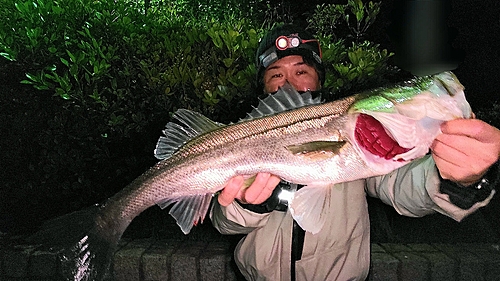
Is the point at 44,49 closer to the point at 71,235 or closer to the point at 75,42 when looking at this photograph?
the point at 75,42

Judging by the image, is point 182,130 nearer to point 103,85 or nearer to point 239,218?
point 239,218

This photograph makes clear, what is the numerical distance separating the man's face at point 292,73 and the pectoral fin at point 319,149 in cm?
115

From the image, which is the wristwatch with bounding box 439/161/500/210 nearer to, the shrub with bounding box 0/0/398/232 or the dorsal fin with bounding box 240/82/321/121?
the dorsal fin with bounding box 240/82/321/121

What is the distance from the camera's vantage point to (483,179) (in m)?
2.17

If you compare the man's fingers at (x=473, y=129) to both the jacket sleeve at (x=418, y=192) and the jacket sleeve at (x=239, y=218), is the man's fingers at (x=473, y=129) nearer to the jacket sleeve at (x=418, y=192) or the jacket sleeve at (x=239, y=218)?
the jacket sleeve at (x=418, y=192)

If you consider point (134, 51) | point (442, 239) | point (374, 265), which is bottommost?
point (442, 239)

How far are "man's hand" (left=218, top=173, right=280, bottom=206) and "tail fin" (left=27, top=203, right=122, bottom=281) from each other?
729 millimetres

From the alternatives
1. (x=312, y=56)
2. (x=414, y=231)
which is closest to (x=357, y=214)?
(x=312, y=56)

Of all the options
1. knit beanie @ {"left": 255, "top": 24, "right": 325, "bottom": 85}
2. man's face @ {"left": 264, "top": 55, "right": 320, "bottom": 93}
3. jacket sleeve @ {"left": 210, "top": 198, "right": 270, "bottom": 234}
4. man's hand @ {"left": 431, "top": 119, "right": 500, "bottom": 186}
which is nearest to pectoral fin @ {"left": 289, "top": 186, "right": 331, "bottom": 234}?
jacket sleeve @ {"left": 210, "top": 198, "right": 270, "bottom": 234}

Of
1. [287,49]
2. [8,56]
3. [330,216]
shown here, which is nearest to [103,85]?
[8,56]

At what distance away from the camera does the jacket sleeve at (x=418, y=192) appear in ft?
7.35

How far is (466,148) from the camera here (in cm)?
201

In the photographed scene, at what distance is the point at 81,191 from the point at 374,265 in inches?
130

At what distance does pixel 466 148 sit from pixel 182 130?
1.52 meters
